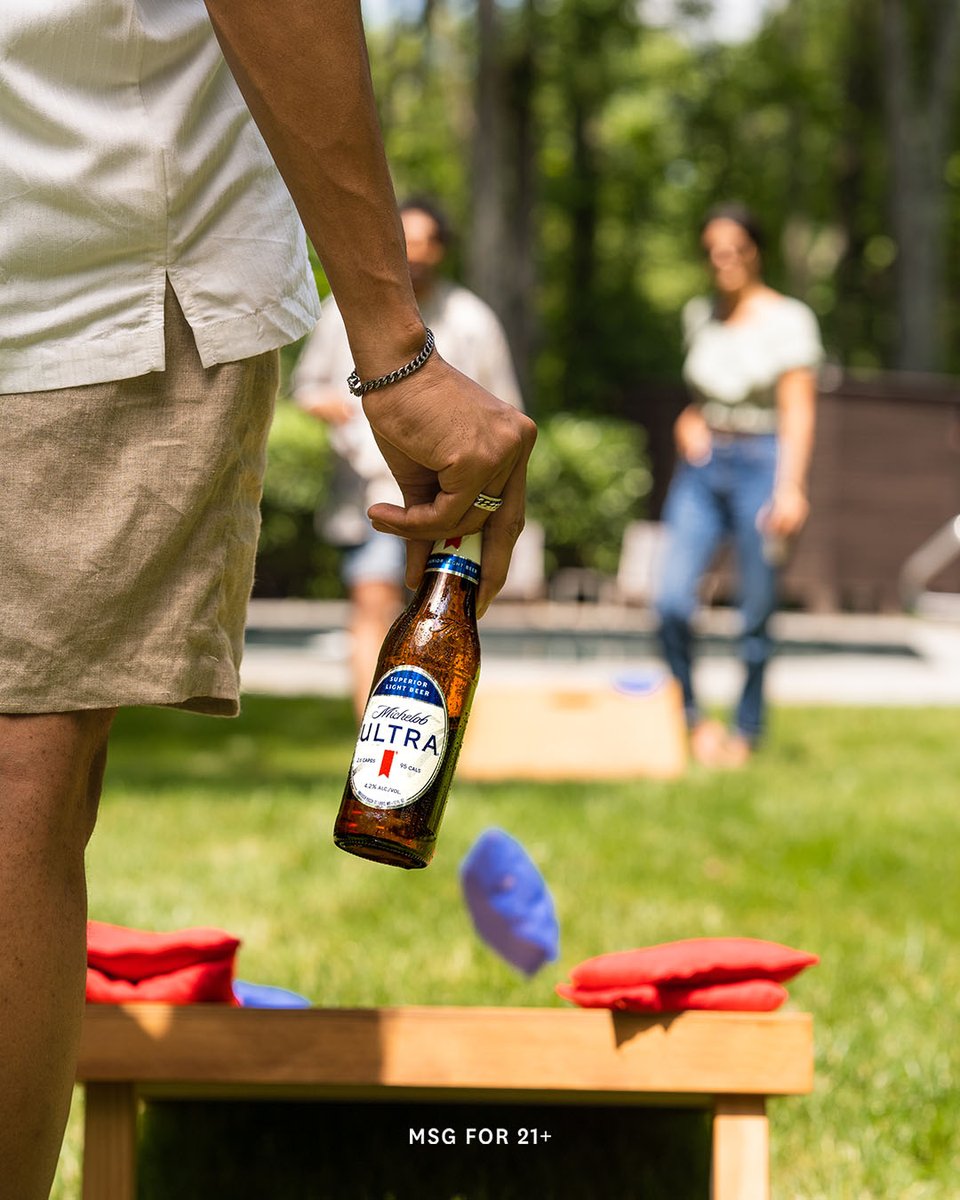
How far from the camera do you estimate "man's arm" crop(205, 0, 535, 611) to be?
4.58ft

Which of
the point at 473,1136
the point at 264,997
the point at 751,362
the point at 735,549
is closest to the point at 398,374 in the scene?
the point at 473,1136

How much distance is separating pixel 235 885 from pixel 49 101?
9.68 feet

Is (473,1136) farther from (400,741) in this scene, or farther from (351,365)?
(351,365)

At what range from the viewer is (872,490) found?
52.5 ft

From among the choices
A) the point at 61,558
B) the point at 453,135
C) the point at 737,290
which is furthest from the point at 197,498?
the point at 453,135

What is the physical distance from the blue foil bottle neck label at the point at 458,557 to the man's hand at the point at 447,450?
0.30ft

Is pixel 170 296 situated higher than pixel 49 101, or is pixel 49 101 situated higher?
pixel 49 101

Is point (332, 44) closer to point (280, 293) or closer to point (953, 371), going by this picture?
point (280, 293)

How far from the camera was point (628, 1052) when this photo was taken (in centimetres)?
185

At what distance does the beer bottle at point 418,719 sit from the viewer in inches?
62.0

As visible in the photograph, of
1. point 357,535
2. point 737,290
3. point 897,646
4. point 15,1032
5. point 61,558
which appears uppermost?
point 897,646

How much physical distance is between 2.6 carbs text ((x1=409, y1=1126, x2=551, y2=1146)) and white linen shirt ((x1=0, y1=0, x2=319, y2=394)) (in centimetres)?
102

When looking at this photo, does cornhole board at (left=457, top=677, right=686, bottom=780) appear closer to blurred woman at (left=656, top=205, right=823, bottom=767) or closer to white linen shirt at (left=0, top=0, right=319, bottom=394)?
blurred woman at (left=656, top=205, right=823, bottom=767)

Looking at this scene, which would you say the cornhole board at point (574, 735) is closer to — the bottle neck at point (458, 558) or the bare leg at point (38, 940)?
the bottle neck at point (458, 558)
